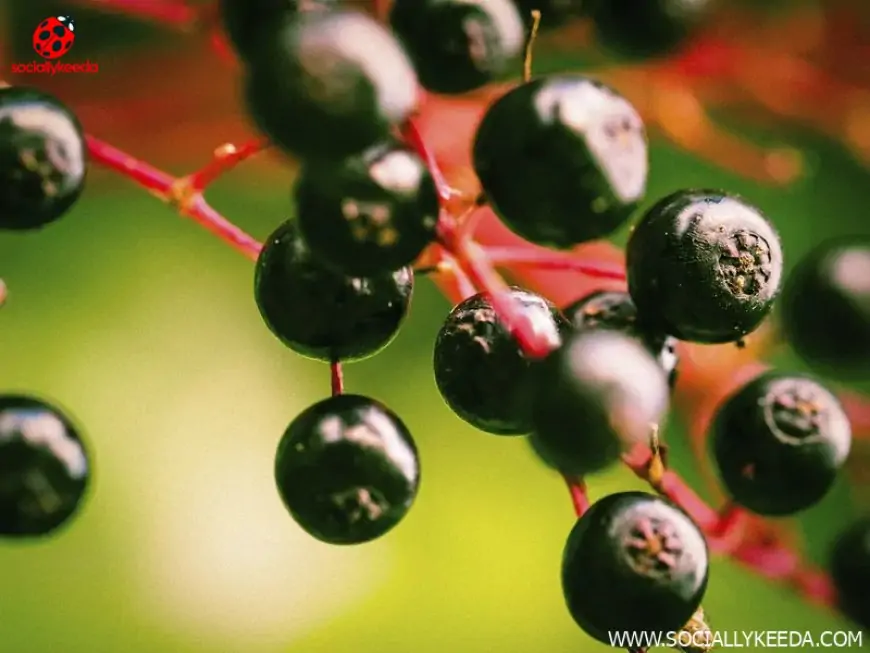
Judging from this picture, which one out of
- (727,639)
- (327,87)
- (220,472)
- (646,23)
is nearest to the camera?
(327,87)

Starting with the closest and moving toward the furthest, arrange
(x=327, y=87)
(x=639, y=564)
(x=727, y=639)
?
1. (x=327, y=87)
2. (x=639, y=564)
3. (x=727, y=639)

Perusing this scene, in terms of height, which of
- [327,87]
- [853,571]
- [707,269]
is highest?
[327,87]

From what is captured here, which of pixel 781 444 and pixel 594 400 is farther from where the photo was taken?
pixel 781 444

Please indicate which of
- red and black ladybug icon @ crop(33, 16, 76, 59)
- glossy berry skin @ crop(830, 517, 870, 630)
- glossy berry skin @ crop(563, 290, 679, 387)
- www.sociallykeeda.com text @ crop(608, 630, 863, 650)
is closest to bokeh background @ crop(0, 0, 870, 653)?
www.sociallykeeda.com text @ crop(608, 630, 863, 650)

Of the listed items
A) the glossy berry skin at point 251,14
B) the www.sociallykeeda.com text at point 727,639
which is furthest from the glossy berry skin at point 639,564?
the glossy berry skin at point 251,14

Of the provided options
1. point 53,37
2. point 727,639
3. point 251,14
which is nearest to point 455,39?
point 251,14

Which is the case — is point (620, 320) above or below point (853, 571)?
above

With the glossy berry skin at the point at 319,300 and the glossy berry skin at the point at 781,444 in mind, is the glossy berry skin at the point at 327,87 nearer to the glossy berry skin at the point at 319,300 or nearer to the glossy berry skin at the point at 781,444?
the glossy berry skin at the point at 319,300

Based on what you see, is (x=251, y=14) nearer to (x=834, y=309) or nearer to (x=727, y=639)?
(x=834, y=309)
